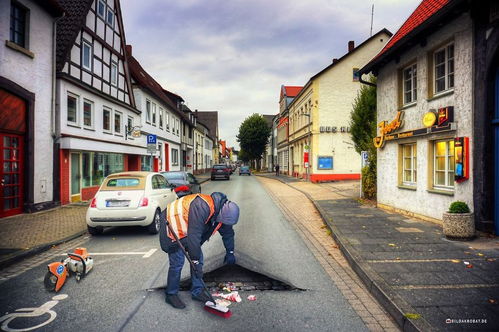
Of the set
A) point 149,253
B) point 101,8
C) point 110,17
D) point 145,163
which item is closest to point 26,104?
point 149,253

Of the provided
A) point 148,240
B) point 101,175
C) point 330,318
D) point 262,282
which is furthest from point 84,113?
point 330,318

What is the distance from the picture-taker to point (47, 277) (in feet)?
14.7

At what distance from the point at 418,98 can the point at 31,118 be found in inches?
495

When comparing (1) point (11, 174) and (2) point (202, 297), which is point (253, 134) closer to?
(1) point (11, 174)

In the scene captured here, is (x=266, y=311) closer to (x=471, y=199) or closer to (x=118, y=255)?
(x=118, y=255)

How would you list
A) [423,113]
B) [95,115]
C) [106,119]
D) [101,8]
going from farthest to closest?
[106,119] < [101,8] < [95,115] < [423,113]

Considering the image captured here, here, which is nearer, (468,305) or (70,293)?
(468,305)

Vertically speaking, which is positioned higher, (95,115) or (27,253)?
(95,115)

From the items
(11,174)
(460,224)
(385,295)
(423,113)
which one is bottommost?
(385,295)

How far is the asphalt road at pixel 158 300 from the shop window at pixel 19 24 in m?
8.51

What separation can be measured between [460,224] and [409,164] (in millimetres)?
4127

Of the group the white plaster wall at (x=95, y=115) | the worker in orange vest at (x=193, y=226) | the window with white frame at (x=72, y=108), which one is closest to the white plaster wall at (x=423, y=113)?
the worker in orange vest at (x=193, y=226)

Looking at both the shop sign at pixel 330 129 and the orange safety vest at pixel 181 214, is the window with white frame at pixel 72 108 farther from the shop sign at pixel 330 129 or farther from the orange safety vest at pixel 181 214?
the shop sign at pixel 330 129

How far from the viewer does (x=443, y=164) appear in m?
8.84
